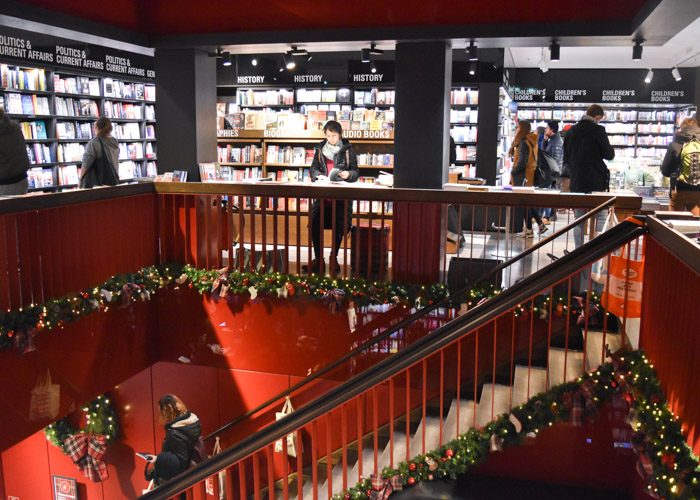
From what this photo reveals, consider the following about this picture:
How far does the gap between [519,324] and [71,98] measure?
819 centimetres

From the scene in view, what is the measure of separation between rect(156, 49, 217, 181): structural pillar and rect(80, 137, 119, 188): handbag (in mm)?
647

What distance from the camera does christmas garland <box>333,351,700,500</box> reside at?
3.44 m

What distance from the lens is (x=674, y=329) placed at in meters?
3.27

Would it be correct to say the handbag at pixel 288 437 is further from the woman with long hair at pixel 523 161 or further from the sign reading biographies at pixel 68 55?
the sign reading biographies at pixel 68 55

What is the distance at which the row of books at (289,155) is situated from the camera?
10.8 m

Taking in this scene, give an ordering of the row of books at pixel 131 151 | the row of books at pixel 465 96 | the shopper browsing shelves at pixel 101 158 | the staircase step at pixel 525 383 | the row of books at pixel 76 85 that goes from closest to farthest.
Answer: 1. the staircase step at pixel 525 383
2. the shopper browsing shelves at pixel 101 158
3. the row of books at pixel 76 85
4. the row of books at pixel 465 96
5. the row of books at pixel 131 151

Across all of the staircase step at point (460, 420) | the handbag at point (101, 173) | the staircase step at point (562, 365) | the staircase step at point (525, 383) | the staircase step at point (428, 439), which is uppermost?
the handbag at point (101, 173)

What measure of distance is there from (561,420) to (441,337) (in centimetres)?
105

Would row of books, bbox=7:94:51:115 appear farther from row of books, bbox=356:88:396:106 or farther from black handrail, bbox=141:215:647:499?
black handrail, bbox=141:215:647:499

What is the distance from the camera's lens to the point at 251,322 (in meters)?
6.53

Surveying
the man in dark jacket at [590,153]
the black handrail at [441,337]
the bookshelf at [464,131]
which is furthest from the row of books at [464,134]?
the black handrail at [441,337]

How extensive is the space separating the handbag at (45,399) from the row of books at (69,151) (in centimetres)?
607

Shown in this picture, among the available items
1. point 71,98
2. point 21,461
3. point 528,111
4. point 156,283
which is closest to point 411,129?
point 156,283

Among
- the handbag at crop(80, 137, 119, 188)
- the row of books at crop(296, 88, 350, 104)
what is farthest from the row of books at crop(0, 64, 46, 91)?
the row of books at crop(296, 88, 350, 104)
